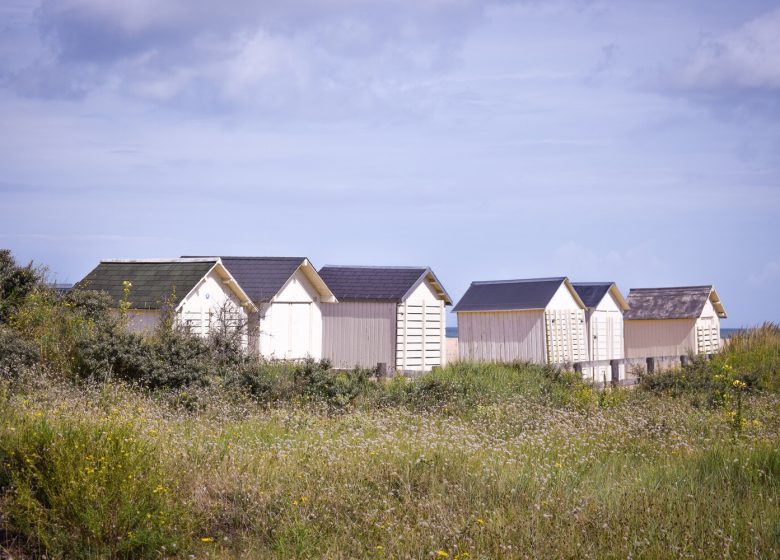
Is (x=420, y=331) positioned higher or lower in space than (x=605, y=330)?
lower

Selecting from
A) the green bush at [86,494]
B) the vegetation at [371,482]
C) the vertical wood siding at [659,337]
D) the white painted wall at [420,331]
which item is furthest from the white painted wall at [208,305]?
the vertical wood siding at [659,337]

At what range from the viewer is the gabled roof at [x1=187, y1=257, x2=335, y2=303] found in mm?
26067

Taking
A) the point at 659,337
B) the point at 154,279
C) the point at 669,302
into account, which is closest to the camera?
the point at 154,279

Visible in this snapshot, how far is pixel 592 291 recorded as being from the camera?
33844mm

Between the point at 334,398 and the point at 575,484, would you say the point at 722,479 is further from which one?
the point at 334,398

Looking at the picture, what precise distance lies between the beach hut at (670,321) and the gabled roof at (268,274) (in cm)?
1659

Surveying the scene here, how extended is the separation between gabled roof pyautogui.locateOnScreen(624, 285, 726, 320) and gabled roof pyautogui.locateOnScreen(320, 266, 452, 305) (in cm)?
1252

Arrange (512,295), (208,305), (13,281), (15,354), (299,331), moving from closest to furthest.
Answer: (15,354) < (13,281) < (208,305) < (299,331) < (512,295)

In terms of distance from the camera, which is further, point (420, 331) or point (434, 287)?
point (434, 287)

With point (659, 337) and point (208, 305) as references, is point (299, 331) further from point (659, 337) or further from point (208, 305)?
point (659, 337)

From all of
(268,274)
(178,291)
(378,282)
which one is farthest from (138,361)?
(378,282)

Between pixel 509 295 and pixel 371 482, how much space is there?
2302 centimetres

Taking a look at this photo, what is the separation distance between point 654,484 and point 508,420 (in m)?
5.27

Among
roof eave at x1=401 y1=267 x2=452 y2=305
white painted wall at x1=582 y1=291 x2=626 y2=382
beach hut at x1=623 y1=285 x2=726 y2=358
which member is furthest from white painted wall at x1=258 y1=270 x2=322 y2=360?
beach hut at x1=623 y1=285 x2=726 y2=358
